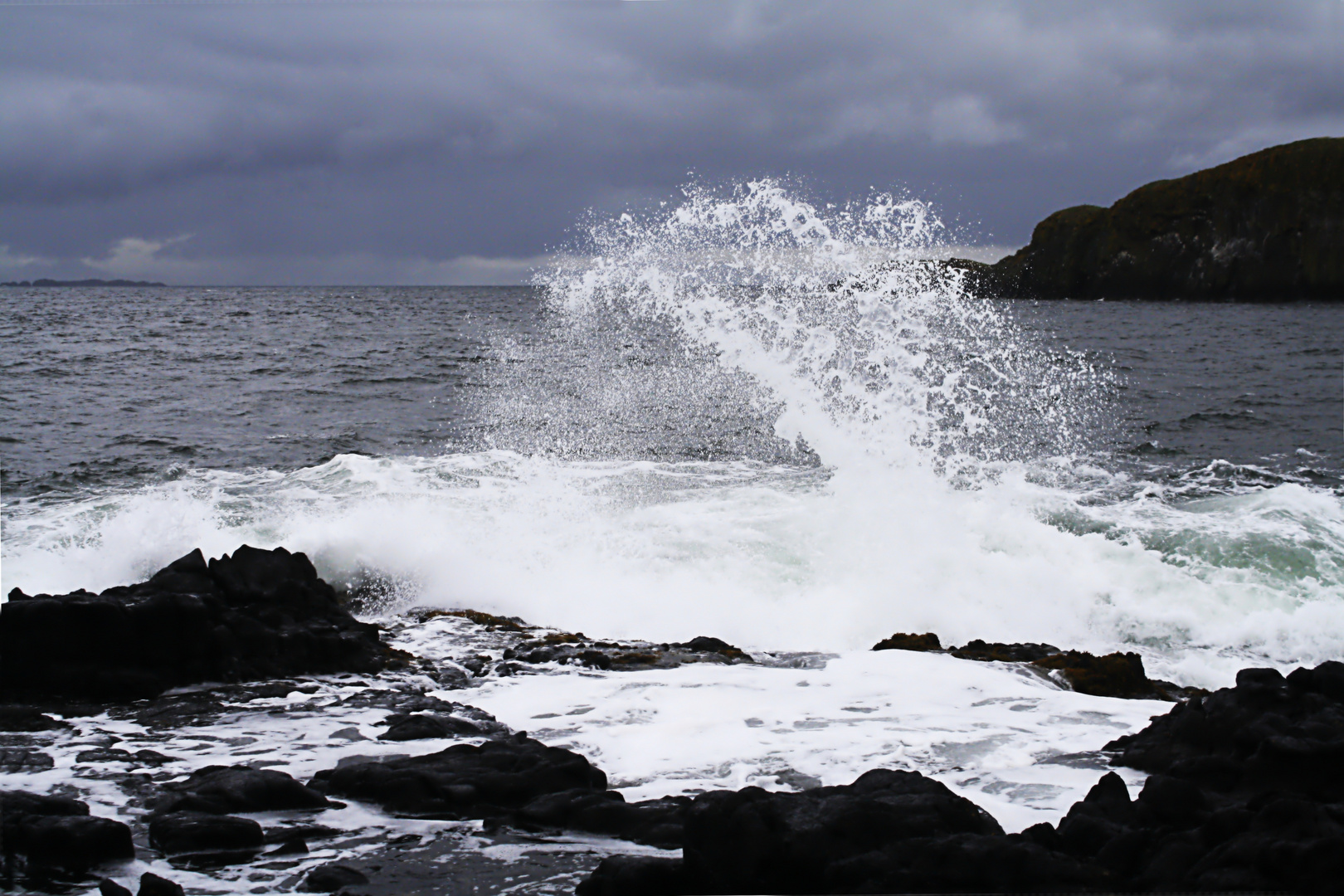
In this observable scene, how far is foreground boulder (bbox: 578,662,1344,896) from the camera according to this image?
3408mm

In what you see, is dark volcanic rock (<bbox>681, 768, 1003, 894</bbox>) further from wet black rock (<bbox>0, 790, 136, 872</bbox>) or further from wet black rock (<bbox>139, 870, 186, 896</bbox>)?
wet black rock (<bbox>0, 790, 136, 872</bbox>)

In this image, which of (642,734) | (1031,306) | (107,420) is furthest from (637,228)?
(1031,306)

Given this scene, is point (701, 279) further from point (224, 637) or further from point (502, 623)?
point (224, 637)

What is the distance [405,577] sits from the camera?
9.89m

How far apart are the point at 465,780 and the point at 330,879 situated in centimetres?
94

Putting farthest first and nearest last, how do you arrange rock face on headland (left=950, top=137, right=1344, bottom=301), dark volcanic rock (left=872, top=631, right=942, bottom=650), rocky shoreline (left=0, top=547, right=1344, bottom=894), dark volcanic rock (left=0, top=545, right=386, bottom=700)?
rock face on headland (left=950, top=137, right=1344, bottom=301) → dark volcanic rock (left=872, top=631, right=942, bottom=650) → dark volcanic rock (left=0, top=545, right=386, bottom=700) → rocky shoreline (left=0, top=547, right=1344, bottom=894)

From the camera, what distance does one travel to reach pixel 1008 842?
354cm

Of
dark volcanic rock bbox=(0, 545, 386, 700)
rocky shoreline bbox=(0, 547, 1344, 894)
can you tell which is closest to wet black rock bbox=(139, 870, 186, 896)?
rocky shoreline bbox=(0, 547, 1344, 894)

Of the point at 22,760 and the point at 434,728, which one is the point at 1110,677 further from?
the point at 22,760

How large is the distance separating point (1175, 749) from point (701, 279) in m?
9.66

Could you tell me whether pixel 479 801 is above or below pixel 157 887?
below

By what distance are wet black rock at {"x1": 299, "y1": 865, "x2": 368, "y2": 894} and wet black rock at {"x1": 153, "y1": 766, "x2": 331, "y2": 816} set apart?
671 millimetres

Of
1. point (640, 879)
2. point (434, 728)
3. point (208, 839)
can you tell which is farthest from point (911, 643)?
point (208, 839)

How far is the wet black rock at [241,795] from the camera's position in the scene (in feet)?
14.2
